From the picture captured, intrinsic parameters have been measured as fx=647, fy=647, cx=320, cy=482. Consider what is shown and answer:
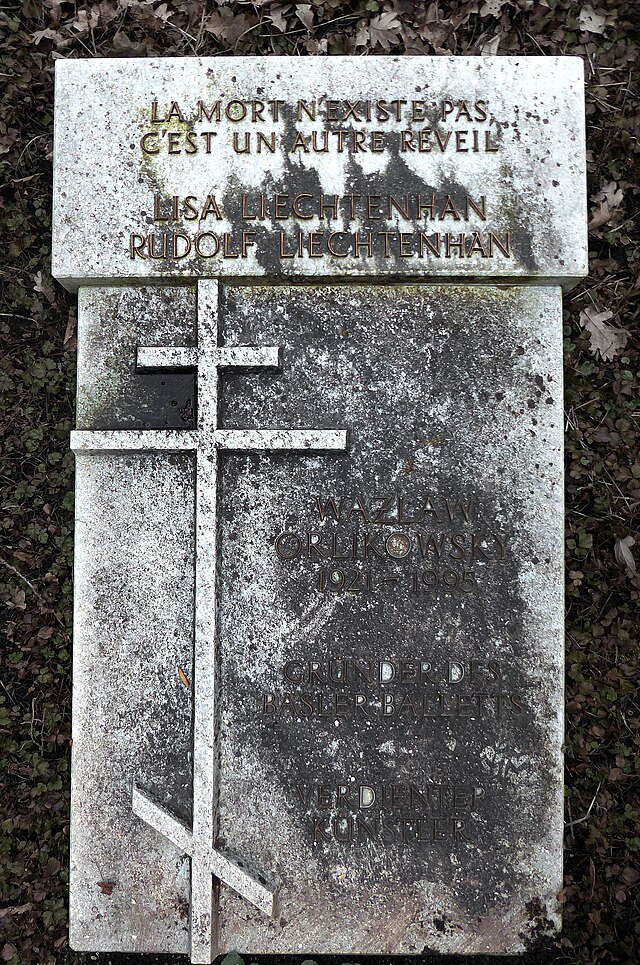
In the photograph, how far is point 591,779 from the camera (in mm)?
2920

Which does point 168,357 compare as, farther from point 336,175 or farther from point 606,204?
point 606,204

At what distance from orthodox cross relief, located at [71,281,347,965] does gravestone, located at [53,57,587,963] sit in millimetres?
13

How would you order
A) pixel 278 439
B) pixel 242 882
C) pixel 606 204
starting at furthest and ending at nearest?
pixel 606 204
pixel 278 439
pixel 242 882

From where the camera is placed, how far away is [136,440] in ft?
8.68

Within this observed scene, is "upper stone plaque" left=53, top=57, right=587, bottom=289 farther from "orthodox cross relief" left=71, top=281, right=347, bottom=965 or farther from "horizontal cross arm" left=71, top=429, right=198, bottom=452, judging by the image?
"horizontal cross arm" left=71, top=429, right=198, bottom=452

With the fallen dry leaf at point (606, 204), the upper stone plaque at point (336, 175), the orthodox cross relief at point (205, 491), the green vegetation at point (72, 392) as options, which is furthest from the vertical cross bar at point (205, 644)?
the fallen dry leaf at point (606, 204)

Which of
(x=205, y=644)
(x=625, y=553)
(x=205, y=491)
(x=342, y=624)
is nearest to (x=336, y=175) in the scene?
(x=205, y=491)

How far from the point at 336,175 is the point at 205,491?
142 centimetres

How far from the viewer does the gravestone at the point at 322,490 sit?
8.53 feet

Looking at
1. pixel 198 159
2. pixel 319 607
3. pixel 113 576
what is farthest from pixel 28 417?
pixel 319 607

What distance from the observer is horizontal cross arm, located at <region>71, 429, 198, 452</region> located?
8.66 ft

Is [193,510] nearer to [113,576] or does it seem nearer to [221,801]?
[113,576]

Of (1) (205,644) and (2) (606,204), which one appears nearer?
(1) (205,644)

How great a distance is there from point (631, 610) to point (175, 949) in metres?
2.44
